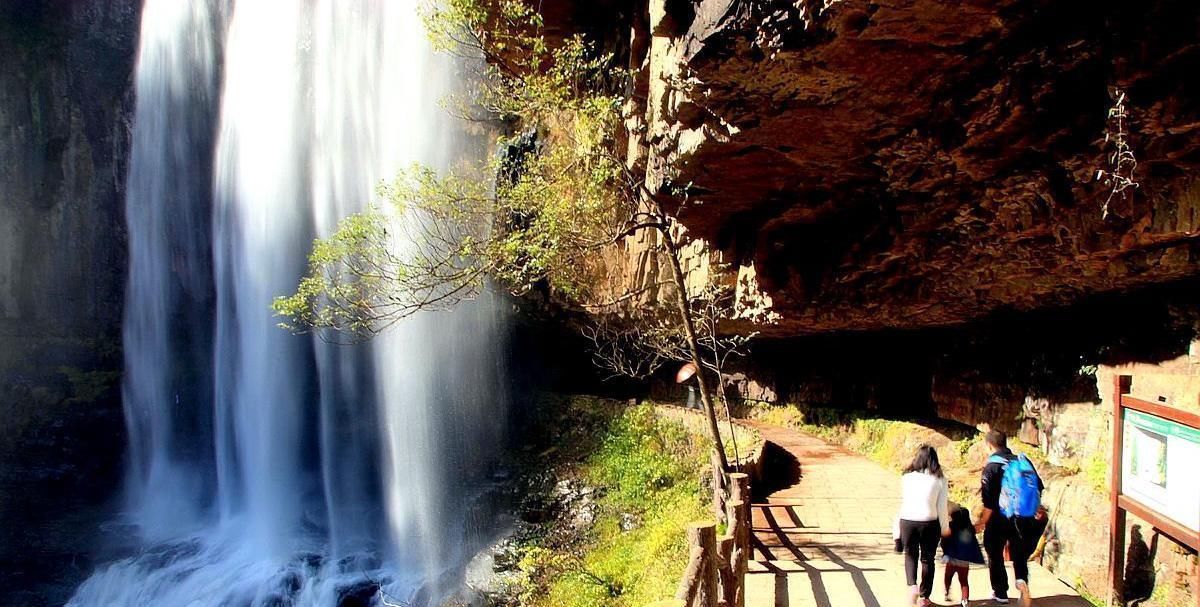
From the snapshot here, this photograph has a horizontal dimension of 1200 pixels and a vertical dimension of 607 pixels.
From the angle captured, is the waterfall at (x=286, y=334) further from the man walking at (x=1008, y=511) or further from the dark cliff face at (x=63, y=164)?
the man walking at (x=1008, y=511)

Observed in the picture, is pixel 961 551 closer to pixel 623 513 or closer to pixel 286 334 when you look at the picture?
pixel 623 513

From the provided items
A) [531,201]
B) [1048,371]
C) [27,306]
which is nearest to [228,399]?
[27,306]

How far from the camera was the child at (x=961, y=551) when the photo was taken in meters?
4.41

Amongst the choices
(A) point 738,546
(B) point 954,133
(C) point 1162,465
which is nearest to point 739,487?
(A) point 738,546

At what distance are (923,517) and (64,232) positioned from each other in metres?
24.9

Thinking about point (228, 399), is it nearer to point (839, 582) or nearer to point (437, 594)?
point (437, 594)

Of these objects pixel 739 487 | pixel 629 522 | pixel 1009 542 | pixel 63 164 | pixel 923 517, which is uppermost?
pixel 63 164

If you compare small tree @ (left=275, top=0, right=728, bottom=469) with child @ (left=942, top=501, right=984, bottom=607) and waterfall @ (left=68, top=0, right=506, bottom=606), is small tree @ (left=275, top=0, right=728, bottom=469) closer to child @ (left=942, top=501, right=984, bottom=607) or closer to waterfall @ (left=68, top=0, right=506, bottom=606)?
child @ (left=942, top=501, right=984, bottom=607)

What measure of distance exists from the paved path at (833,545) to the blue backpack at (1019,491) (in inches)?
34.0

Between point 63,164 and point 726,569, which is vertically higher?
point 63,164

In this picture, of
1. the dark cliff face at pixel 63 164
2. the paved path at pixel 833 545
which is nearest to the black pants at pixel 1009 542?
the paved path at pixel 833 545

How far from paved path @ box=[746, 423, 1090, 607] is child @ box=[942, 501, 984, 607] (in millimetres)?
288

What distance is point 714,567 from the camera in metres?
4.30

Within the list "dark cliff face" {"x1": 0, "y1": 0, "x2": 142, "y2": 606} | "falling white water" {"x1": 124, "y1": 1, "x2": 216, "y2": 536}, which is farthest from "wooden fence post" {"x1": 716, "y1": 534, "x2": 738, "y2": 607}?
"dark cliff face" {"x1": 0, "y1": 0, "x2": 142, "y2": 606}
